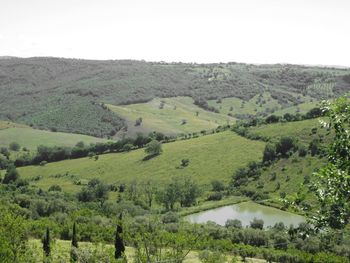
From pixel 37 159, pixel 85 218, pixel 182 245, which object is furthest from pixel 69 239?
pixel 37 159

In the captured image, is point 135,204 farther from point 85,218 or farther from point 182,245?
point 182,245

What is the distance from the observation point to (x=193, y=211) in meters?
106

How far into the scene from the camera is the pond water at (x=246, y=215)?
9478 centimetres

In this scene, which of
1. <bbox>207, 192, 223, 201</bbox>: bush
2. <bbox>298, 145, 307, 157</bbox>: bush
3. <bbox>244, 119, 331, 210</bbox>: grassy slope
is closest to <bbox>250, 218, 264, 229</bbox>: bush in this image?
<bbox>244, 119, 331, 210</bbox>: grassy slope

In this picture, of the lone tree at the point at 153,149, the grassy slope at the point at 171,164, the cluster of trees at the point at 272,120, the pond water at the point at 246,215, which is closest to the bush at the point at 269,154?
the grassy slope at the point at 171,164

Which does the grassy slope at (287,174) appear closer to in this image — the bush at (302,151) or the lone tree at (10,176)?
the bush at (302,151)

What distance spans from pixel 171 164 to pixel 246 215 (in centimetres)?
4594

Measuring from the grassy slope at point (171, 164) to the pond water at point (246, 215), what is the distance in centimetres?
2083

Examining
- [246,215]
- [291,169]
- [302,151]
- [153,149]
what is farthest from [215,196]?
[153,149]

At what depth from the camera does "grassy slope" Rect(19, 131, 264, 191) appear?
442 ft

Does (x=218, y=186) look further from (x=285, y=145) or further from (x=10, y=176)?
(x=10, y=176)

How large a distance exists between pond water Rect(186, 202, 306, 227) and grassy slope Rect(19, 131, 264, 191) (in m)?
20.8

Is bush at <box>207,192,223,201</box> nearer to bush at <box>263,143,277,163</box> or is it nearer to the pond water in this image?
the pond water

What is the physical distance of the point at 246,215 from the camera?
101 metres
